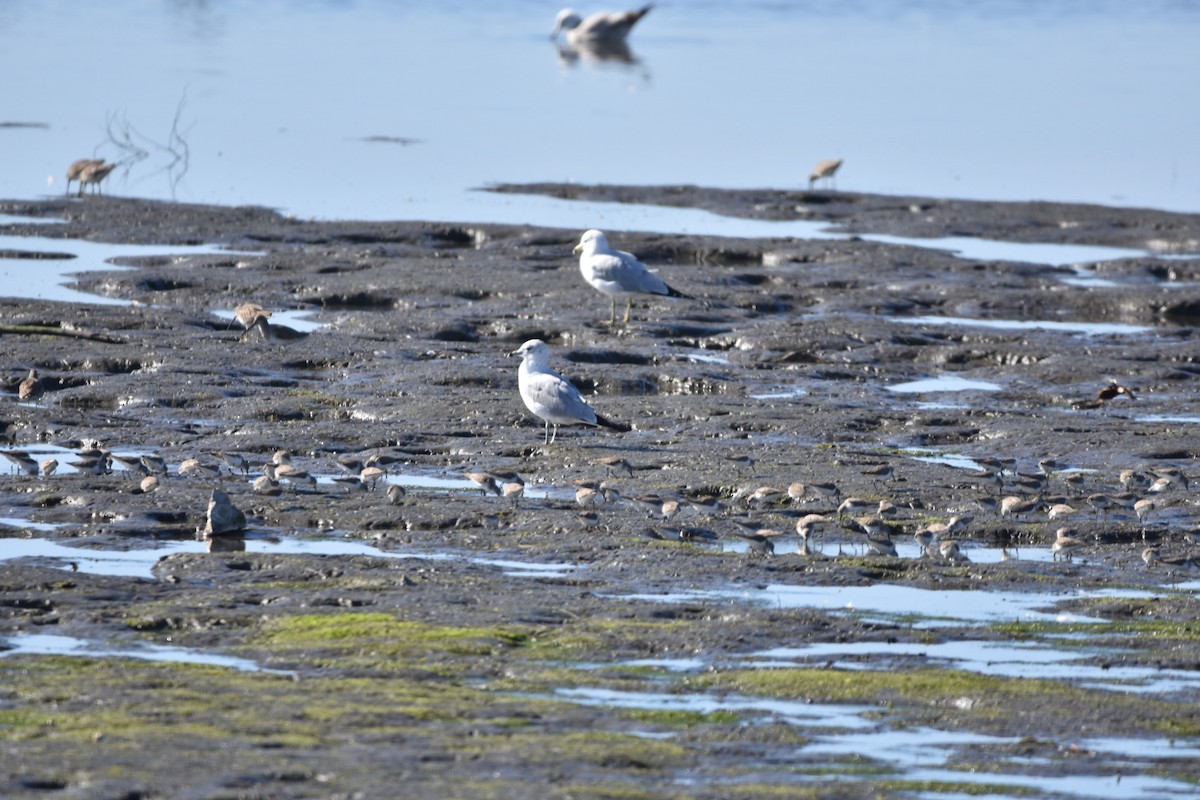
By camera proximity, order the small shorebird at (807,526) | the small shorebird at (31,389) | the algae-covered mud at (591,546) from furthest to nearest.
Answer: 1. the small shorebird at (31,389)
2. the small shorebird at (807,526)
3. the algae-covered mud at (591,546)

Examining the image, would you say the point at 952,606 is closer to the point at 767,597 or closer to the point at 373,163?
the point at 767,597

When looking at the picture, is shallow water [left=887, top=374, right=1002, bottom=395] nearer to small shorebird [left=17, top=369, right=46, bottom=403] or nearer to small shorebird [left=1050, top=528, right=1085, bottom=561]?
small shorebird [left=1050, top=528, right=1085, bottom=561]

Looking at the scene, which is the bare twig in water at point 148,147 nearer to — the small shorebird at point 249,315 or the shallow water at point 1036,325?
the small shorebird at point 249,315

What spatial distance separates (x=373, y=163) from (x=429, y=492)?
2251 centimetres

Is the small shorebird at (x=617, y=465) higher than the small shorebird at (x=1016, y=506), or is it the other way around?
the small shorebird at (x=617, y=465)

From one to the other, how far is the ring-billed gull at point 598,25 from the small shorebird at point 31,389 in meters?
46.2

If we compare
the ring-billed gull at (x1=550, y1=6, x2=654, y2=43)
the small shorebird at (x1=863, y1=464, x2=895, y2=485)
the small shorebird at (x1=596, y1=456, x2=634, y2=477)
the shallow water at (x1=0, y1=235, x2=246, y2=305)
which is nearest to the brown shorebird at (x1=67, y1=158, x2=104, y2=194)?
the shallow water at (x1=0, y1=235, x2=246, y2=305)

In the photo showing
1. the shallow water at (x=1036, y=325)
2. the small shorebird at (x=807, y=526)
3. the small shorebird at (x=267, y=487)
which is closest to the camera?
the small shorebird at (x=807, y=526)

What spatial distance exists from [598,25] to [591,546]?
51.5 meters

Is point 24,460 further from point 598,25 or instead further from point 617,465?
point 598,25

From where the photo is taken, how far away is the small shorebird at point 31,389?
1570cm

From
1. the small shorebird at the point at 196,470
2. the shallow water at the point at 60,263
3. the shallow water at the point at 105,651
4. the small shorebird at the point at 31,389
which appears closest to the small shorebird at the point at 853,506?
the small shorebird at the point at 196,470

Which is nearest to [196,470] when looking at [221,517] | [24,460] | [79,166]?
[24,460]

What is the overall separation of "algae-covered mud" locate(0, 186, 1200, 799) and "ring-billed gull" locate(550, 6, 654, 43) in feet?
129
